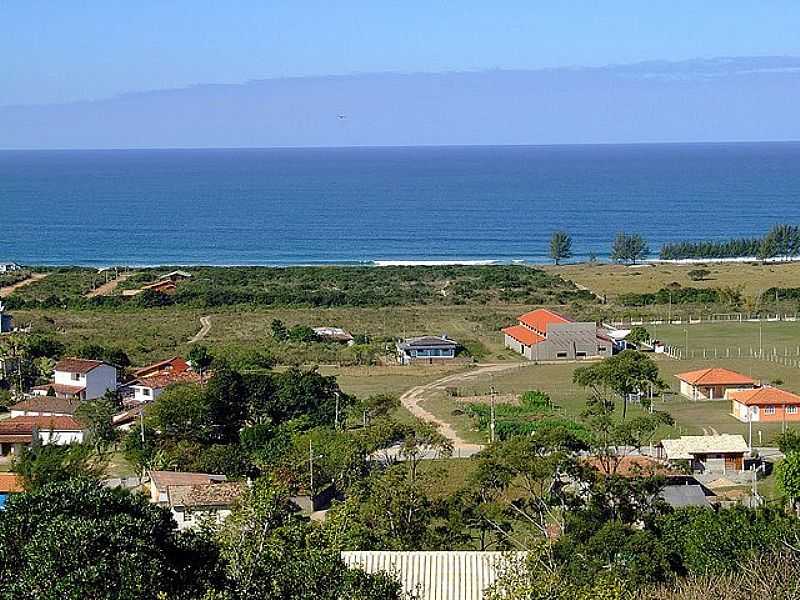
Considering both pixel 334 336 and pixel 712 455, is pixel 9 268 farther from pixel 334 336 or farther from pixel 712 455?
pixel 712 455

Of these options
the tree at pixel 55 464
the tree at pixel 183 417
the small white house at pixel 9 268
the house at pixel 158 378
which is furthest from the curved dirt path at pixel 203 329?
the small white house at pixel 9 268

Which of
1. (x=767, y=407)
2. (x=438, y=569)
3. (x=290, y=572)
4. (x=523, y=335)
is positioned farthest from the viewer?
(x=523, y=335)

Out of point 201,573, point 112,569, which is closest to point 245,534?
point 201,573

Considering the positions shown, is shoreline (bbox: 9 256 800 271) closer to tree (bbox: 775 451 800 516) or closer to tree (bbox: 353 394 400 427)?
tree (bbox: 353 394 400 427)

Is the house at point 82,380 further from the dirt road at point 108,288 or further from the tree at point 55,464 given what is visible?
the dirt road at point 108,288

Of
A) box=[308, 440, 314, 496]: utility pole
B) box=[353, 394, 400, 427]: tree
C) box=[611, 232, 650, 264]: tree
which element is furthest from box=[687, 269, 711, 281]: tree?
box=[308, 440, 314, 496]: utility pole

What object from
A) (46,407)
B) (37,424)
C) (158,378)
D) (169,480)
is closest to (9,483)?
(169,480)
